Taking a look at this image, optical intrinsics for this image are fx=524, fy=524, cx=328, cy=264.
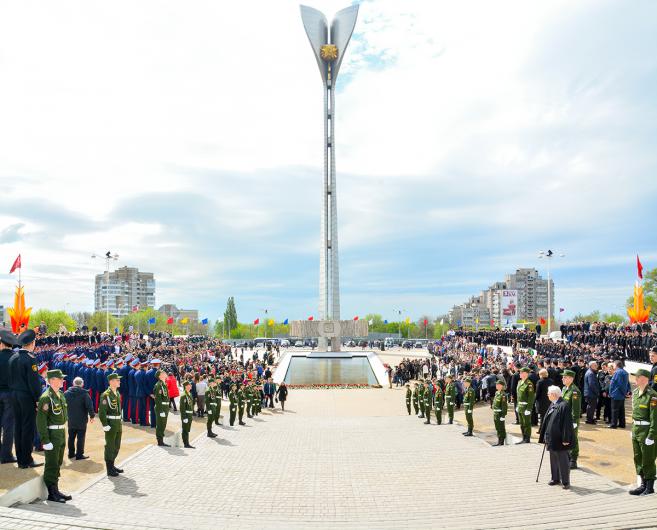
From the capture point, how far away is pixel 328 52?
243 ft

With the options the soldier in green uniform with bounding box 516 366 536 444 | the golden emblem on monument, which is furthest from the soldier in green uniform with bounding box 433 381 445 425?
the golden emblem on monument

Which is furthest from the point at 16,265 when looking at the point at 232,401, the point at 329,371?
the point at 232,401

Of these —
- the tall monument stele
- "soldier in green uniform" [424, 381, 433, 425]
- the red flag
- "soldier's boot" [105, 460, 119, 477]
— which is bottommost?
"soldier in green uniform" [424, 381, 433, 425]

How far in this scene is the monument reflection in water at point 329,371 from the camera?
37656 millimetres

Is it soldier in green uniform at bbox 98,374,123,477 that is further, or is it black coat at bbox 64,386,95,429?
black coat at bbox 64,386,95,429

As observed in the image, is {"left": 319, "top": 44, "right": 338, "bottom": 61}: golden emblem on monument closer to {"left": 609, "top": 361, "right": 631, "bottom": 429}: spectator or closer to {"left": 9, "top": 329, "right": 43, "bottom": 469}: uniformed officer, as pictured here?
{"left": 609, "top": 361, "right": 631, "bottom": 429}: spectator

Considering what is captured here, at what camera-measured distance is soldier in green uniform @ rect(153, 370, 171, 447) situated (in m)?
11.7

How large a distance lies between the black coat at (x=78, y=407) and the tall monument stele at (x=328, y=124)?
2423 inches

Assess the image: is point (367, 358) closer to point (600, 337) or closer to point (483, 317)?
point (600, 337)

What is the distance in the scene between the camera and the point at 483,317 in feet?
640

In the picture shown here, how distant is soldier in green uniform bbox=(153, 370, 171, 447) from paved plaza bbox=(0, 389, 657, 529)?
1.53ft

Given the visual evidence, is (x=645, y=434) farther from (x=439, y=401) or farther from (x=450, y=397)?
(x=439, y=401)

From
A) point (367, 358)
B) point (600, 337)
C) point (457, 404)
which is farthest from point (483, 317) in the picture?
point (457, 404)

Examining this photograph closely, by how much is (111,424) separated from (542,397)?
10.2m
